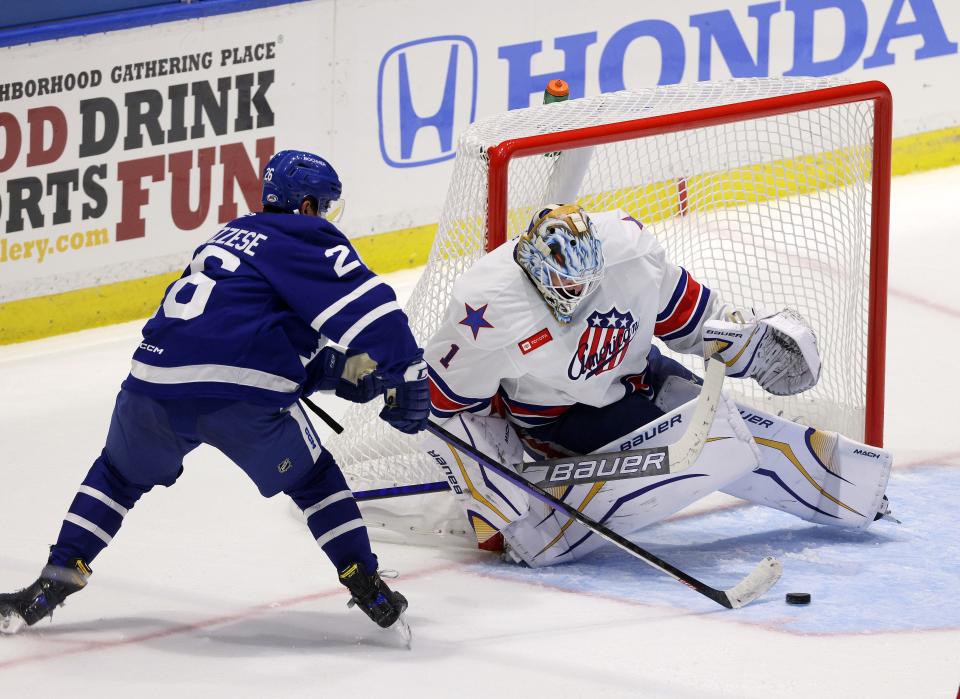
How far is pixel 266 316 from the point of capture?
3195 millimetres

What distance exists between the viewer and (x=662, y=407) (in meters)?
4.00

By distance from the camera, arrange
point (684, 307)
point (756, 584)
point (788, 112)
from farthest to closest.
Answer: point (788, 112), point (684, 307), point (756, 584)

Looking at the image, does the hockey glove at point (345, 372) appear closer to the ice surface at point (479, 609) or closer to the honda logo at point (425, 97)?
the ice surface at point (479, 609)

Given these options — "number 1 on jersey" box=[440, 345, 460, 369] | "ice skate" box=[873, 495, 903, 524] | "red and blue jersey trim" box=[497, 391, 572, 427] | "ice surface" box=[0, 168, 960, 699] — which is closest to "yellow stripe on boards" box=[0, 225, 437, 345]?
"ice surface" box=[0, 168, 960, 699]

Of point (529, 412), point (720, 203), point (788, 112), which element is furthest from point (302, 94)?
point (529, 412)

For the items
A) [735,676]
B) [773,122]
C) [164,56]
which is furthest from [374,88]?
[735,676]

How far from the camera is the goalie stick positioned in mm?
3695

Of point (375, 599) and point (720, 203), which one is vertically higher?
point (720, 203)

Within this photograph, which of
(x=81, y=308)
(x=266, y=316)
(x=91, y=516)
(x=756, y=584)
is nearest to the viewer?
(x=266, y=316)

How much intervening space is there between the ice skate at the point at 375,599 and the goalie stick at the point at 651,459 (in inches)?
18.0

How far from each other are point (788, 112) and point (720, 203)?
0.59 m

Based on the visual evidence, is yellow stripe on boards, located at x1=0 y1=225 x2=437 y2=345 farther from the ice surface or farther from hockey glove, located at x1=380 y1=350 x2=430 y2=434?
hockey glove, located at x1=380 y1=350 x2=430 y2=434

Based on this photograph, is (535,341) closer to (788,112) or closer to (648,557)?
(648,557)

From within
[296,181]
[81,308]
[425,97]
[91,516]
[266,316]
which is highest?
[296,181]
